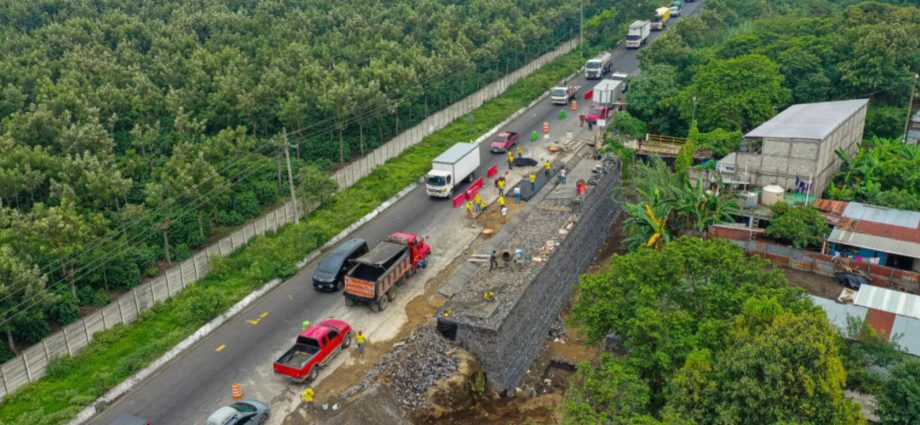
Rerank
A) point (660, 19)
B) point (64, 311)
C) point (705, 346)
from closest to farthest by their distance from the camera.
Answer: point (705, 346) < point (64, 311) < point (660, 19)

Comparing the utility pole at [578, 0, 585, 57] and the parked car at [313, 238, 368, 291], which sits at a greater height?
the utility pole at [578, 0, 585, 57]

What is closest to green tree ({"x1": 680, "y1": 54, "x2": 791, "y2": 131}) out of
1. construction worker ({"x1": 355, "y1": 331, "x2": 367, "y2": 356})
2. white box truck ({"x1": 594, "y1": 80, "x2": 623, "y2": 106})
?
white box truck ({"x1": 594, "y1": 80, "x2": 623, "y2": 106})

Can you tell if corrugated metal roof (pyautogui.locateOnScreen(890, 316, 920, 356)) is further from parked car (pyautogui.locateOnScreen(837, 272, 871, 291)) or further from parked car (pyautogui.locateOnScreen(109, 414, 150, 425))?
parked car (pyautogui.locateOnScreen(109, 414, 150, 425))

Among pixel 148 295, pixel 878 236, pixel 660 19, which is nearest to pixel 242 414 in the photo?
pixel 148 295

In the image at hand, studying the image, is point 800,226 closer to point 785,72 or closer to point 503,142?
point 503,142

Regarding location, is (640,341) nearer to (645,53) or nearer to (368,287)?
(368,287)

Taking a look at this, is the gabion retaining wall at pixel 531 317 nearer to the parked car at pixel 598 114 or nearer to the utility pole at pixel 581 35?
the parked car at pixel 598 114

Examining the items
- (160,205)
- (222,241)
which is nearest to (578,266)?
(222,241)
